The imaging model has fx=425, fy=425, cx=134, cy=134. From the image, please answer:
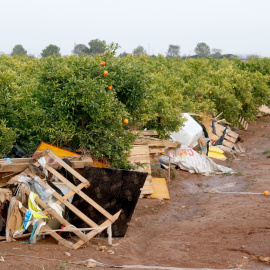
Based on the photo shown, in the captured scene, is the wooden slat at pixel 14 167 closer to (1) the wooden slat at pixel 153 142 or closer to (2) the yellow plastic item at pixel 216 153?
(1) the wooden slat at pixel 153 142

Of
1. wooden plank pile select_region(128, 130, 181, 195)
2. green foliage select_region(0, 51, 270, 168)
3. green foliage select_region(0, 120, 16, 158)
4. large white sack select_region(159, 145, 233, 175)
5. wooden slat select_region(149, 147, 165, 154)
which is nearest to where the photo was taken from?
green foliage select_region(0, 120, 16, 158)


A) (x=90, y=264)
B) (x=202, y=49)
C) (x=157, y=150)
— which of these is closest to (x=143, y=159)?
(x=157, y=150)

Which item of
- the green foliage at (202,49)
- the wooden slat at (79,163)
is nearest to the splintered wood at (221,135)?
the wooden slat at (79,163)

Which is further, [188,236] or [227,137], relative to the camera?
[227,137]

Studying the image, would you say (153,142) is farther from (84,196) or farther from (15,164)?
(15,164)

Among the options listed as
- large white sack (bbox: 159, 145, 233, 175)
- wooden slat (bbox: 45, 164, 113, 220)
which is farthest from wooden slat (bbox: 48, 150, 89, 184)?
large white sack (bbox: 159, 145, 233, 175)

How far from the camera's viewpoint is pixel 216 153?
15164 mm

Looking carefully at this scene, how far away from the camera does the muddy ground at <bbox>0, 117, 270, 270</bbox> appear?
524 cm

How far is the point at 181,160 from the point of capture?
39.8 feet

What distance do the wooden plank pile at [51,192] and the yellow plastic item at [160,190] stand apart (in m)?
3.45

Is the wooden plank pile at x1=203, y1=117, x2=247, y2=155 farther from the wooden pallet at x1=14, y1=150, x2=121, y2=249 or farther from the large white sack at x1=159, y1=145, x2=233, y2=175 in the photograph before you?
the wooden pallet at x1=14, y1=150, x2=121, y2=249

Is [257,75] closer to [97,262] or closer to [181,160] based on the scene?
[181,160]

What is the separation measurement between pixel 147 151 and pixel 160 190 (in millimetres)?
962

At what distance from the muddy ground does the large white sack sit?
32.5 inches
